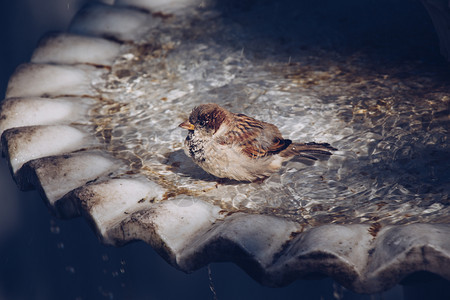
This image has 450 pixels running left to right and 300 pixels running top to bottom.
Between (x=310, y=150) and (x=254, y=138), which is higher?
(x=254, y=138)

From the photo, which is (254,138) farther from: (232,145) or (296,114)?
(296,114)

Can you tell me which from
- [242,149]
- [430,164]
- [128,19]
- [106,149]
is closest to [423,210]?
[430,164]

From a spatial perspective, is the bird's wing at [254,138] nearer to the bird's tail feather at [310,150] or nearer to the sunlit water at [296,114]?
the bird's tail feather at [310,150]

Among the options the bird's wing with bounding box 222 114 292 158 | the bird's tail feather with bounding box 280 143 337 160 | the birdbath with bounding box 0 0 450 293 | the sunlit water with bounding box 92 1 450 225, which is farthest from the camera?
the bird's tail feather with bounding box 280 143 337 160

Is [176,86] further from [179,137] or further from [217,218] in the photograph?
[217,218]

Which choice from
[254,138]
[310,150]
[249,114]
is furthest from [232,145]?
[249,114]

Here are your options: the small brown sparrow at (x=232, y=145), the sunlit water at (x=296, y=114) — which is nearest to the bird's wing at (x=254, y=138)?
the small brown sparrow at (x=232, y=145)

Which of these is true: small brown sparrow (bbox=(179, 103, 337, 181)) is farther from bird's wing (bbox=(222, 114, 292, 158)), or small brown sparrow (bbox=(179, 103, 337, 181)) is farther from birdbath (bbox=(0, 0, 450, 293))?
birdbath (bbox=(0, 0, 450, 293))

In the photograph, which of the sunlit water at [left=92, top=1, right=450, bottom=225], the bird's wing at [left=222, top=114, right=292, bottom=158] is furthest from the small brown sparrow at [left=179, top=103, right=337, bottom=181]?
the sunlit water at [left=92, top=1, right=450, bottom=225]
